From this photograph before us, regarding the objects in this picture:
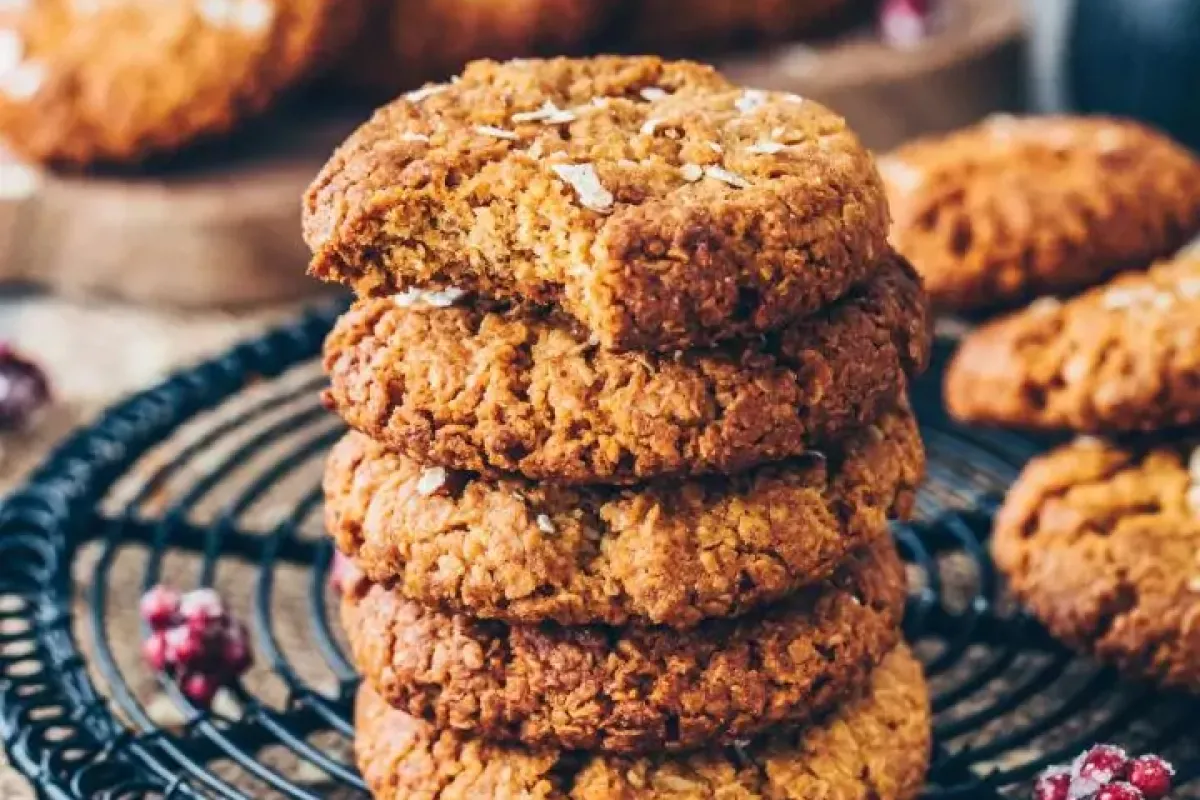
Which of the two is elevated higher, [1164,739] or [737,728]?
[737,728]

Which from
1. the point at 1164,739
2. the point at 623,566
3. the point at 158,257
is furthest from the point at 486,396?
the point at 158,257

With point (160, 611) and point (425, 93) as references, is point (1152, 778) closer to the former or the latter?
point (425, 93)

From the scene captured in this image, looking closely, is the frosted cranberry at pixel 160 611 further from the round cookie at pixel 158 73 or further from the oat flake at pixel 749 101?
the round cookie at pixel 158 73

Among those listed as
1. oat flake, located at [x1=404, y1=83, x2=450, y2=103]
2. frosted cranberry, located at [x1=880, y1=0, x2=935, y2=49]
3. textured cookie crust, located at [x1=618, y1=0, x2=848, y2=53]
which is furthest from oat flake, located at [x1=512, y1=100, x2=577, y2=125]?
frosted cranberry, located at [x1=880, y1=0, x2=935, y2=49]

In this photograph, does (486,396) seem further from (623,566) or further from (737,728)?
(737,728)

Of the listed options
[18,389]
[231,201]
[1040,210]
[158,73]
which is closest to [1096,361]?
[1040,210]

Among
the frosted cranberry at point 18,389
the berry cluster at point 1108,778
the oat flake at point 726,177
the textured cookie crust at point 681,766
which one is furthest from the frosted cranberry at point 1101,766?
the frosted cranberry at point 18,389

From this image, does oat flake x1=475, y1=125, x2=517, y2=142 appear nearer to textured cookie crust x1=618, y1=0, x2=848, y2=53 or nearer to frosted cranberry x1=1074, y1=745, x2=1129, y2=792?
frosted cranberry x1=1074, y1=745, x2=1129, y2=792
